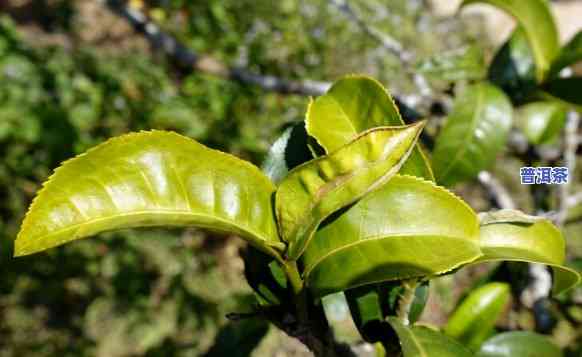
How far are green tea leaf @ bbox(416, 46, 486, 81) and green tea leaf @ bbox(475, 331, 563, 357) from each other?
0.56 m

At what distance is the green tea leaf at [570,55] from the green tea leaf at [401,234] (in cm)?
70

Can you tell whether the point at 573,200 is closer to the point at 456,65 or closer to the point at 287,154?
the point at 456,65

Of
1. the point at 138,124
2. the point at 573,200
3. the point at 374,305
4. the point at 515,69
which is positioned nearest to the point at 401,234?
the point at 374,305

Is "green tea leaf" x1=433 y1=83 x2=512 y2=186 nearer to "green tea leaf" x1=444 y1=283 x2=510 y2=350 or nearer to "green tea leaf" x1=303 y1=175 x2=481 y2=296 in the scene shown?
"green tea leaf" x1=444 y1=283 x2=510 y2=350

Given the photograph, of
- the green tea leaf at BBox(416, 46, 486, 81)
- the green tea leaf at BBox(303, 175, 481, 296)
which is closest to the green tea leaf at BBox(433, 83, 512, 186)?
the green tea leaf at BBox(416, 46, 486, 81)

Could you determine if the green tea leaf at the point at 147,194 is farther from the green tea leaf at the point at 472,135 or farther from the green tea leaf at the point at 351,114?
the green tea leaf at the point at 472,135

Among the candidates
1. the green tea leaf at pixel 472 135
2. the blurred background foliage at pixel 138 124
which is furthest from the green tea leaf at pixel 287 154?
the blurred background foliage at pixel 138 124

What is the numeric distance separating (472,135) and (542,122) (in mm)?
361

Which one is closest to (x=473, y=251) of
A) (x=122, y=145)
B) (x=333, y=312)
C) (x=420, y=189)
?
(x=420, y=189)

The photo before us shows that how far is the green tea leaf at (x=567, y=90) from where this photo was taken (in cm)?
111

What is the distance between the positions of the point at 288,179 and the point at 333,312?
23.7 inches

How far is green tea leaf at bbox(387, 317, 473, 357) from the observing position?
0.67 m

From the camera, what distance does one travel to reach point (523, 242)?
685mm

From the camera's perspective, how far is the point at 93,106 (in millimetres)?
3033
